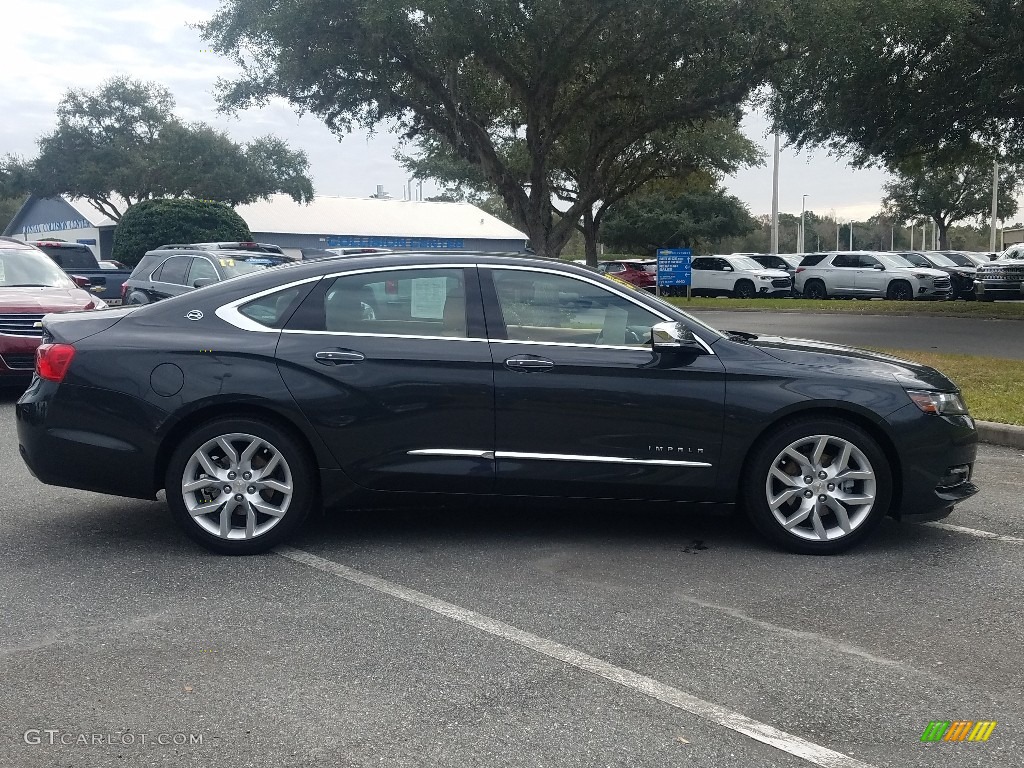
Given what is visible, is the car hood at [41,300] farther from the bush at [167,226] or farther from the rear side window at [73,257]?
the bush at [167,226]

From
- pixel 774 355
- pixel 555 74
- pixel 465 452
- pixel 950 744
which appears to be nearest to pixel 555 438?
pixel 465 452

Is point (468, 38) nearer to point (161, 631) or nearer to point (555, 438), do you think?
point (555, 438)

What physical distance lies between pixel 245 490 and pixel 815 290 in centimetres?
3169

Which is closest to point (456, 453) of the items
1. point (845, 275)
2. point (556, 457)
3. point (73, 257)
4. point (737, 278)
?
point (556, 457)

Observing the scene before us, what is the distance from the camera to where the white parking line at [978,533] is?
236 inches

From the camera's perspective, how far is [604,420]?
556 centimetres

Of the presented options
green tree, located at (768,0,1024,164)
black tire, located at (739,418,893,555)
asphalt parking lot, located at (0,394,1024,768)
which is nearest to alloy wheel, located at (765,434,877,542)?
black tire, located at (739,418,893,555)

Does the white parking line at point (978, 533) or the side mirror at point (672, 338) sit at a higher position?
the side mirror at point (672, 338)

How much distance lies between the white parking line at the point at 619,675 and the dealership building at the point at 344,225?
43.0m

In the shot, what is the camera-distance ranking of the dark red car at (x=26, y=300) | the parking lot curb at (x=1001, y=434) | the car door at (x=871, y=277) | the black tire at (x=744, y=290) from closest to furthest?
the parking lot curb at (x=1001, y=434)
the dark red car at (x=26, y=300)
the car door at (x=871, y=277)
the black tire at (x=744, y=290)

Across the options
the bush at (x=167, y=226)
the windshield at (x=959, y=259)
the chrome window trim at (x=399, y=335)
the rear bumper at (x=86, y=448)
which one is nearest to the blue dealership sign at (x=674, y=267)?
the windshield at (x=959, y=259)

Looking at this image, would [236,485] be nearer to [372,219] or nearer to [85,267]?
[85,267]

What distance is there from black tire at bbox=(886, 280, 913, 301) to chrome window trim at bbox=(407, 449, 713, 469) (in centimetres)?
2906

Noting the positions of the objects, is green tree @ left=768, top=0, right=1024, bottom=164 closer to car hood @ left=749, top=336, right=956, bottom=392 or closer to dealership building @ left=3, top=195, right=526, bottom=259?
car hood @ left=749, top=336, right=956, bottom=392
